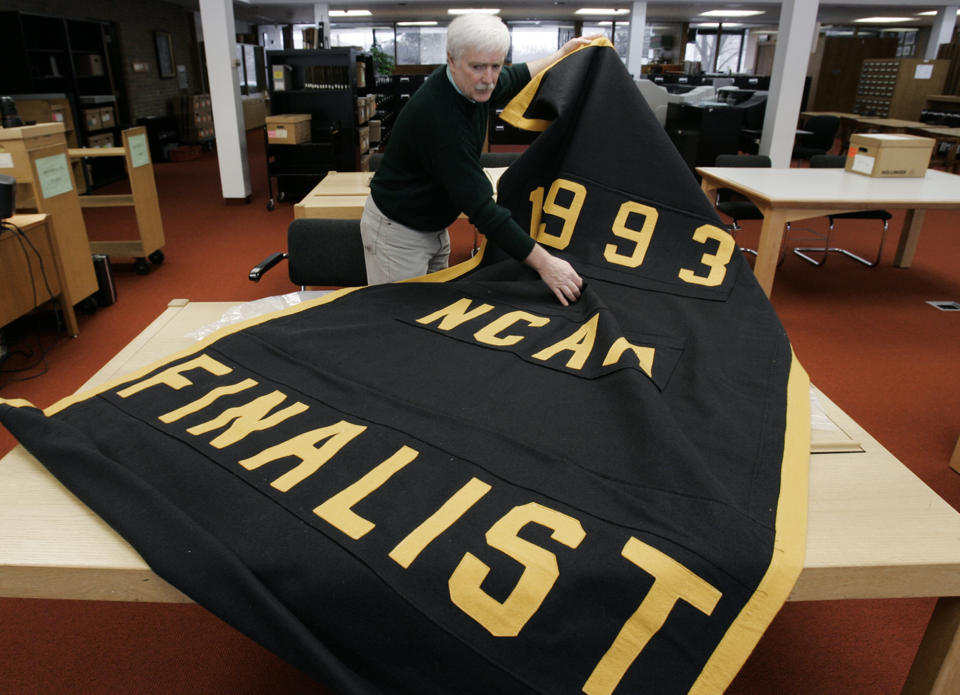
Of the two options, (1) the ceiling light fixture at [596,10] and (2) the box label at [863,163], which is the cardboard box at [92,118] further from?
(1) the ceiling light fixture at [596,10]

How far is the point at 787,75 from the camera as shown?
18.9ft

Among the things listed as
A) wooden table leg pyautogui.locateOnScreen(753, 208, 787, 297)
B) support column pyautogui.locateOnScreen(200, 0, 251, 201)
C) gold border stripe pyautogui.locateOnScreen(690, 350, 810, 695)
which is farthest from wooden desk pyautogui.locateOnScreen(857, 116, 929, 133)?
gold border stripe pyautogui.locateOnScreen(690, 350, 810, 695)

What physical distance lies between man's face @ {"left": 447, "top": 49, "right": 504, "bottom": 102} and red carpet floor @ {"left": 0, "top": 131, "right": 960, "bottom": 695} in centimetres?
156

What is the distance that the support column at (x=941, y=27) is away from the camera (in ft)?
34.7

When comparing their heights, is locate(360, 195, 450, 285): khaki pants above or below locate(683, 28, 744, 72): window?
below

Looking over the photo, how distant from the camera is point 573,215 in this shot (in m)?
1.77

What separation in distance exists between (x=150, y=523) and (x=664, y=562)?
742 millimetres

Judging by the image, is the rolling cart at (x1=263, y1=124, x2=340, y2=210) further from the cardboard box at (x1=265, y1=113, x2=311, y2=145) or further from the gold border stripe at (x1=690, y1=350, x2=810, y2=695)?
the gold border stripe at (x1=690, y1=350, x2=810, y2=695)

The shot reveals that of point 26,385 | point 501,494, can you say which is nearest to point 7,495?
point 501,494

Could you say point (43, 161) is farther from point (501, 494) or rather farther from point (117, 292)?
point (501, 494)

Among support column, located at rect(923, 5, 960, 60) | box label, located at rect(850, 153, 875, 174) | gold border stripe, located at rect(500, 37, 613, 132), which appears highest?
support column, located at rect(923, 5, 960, 60)

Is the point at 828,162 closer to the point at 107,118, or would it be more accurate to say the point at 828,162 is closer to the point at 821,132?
the point at 821,132

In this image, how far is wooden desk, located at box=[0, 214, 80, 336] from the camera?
2.86 m

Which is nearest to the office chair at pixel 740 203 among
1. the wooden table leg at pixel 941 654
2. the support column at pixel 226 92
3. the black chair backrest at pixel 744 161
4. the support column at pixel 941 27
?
the black chair backrest at pixel 744 161
